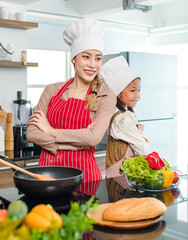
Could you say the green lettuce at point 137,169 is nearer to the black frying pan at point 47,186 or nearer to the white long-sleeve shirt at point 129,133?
the black frying pan at point 47,186

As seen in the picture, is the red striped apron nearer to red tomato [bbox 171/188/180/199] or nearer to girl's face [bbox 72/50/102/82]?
girl's face [bbox 72/50/102/82]

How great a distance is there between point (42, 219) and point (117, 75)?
1.70 metres

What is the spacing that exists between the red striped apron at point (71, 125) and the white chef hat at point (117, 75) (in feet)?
0.97

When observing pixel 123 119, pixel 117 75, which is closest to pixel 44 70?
pixel 117 75

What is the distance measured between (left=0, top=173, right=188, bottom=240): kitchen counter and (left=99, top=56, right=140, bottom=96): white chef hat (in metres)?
0.78

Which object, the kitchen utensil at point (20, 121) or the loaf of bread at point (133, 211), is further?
the kitchen utensil at point (20, 121)

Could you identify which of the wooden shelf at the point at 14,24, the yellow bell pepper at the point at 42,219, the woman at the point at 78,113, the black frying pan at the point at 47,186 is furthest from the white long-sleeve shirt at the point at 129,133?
the wooden shelf at the point at 14,24

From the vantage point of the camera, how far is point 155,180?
1.41 m

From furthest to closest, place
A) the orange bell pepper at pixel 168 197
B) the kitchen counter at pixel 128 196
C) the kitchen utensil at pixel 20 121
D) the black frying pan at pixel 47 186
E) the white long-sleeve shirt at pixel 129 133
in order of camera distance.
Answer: the kitchen utensil at pixel 20 121 < the white long-sleeve shirt at pixel 129 133 < the orange bell pepper at pixel 168 197 < the black frying pan at pixel 47 186 < the kitchen counter at pixel 128 196

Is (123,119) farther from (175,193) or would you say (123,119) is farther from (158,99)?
(158,99)

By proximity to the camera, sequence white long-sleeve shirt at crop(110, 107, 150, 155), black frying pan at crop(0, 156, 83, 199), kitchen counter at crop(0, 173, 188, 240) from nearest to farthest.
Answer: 1. kitchen counter at crop(0, 173, 188, 240)
2. black frying pan at crop(0, 156, 83, 199)
3. white long-sleeve shirt at crop(110, 107, 150, 155)

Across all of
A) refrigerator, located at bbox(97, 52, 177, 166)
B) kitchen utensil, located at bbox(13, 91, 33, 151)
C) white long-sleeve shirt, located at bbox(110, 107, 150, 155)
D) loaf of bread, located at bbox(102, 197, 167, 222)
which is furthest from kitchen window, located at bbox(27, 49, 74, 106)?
loaf of bread, located at bbox(102, 197, 167, 222)

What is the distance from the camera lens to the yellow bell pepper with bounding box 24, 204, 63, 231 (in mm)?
717

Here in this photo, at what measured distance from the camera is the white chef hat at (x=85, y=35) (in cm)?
204
